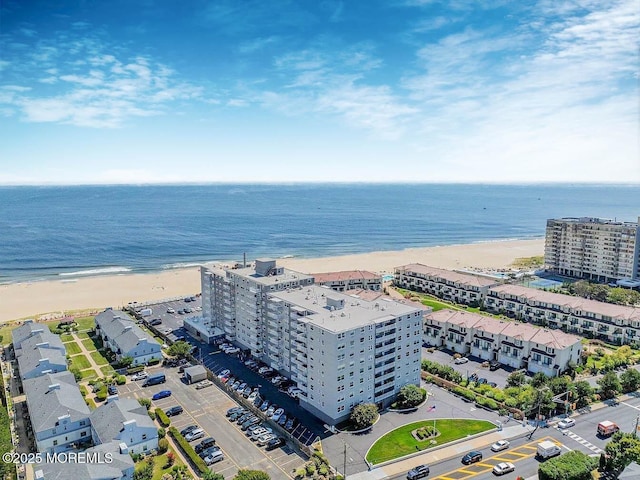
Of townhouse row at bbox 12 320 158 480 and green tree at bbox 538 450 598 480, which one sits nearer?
green tree at bbox 538 450 598 480

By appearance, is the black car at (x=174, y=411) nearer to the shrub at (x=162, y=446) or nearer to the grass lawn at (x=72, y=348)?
the shrub at (x=162, y=446)

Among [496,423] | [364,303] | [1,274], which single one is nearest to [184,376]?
[364,303]

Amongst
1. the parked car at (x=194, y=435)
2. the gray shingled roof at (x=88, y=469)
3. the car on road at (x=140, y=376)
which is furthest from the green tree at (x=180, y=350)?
the gray shingled roof at (x=88, y=469)

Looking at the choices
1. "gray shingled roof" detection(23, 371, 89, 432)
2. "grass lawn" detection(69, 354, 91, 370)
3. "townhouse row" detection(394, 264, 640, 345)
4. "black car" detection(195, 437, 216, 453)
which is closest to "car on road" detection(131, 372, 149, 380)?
"gray shingled roof" detection(23, 371, 89, 432)

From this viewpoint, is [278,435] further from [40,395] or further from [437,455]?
[40,395]

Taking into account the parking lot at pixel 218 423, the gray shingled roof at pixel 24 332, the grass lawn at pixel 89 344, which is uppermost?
the gray shingled roof at pixel 24 332

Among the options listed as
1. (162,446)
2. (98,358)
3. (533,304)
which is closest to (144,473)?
(162,446)

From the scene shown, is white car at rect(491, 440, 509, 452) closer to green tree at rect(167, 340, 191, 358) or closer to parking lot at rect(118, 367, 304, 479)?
parking lot at rect(118, 367, 304, 479)
